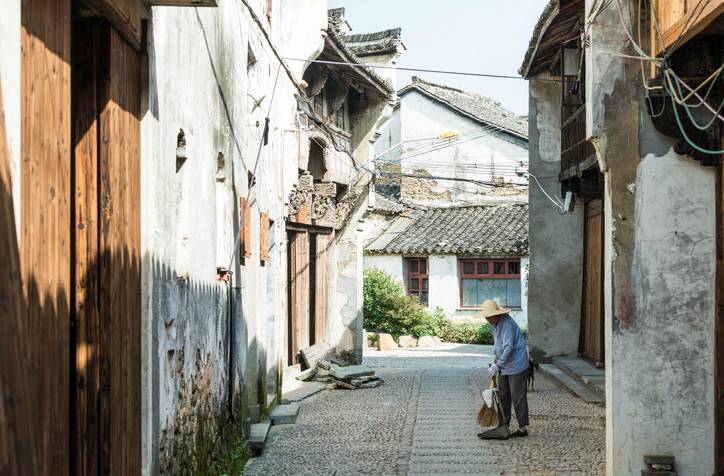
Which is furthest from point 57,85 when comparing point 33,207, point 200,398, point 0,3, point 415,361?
point 415,361

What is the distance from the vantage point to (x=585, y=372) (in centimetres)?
1498

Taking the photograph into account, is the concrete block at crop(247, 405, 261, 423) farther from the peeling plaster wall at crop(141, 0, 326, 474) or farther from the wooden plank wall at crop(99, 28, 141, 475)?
the wooden plank wall at crop(99, 28, 141, 475)

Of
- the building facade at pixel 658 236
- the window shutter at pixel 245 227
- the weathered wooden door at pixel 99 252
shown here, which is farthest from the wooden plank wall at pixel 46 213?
the window shutter at pixel 245 227

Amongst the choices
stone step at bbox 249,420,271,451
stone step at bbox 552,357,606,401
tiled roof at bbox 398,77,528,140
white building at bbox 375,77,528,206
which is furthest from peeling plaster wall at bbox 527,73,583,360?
tiled roof at bbox 398,77,528,140

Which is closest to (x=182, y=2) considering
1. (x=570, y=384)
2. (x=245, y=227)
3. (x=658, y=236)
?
(x=658, y=236)

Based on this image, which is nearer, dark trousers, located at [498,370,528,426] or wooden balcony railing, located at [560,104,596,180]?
dark trousers, located at [498,370,528,426]

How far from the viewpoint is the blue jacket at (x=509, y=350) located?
10.6 m

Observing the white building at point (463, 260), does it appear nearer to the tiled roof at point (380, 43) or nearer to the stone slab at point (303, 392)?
the tiled roof at point (380, 43)

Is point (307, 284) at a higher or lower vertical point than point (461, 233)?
lower

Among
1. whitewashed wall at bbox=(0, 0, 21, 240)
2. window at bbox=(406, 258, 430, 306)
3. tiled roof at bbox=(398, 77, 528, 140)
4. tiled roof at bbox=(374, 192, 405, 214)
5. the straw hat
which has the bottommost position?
window at bbox=(406, 258, 430, 306)

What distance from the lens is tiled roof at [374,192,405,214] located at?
107 feet

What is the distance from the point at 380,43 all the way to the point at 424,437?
13.5 meters

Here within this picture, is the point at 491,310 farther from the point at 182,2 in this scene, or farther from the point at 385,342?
the point at 385,342

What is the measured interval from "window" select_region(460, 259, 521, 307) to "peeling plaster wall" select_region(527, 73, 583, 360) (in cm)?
1188
